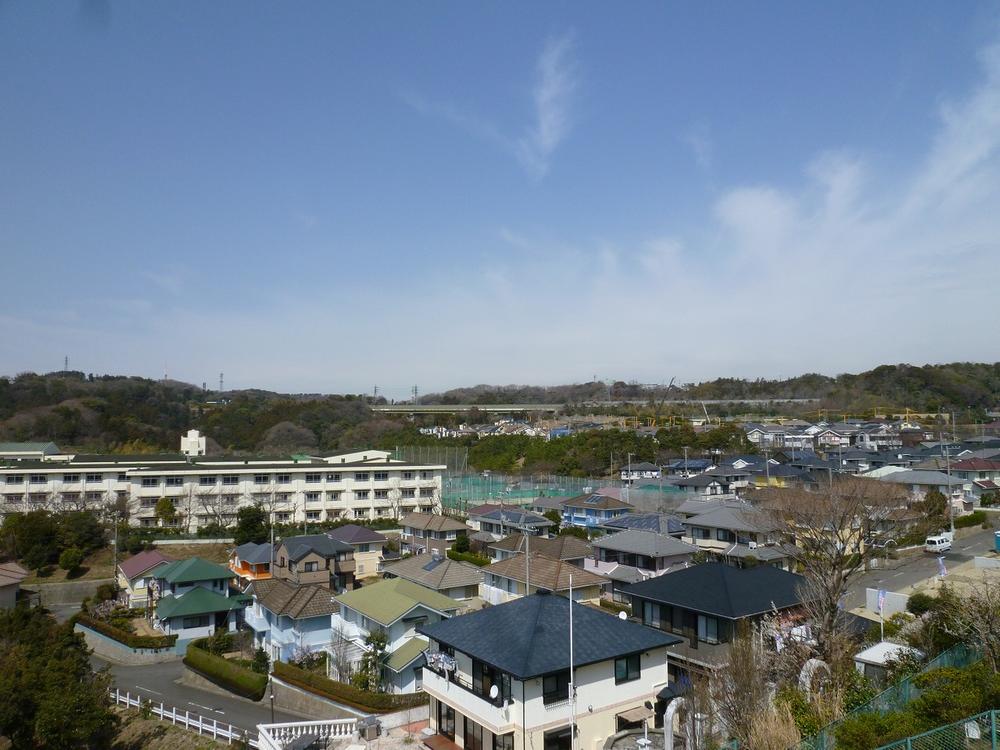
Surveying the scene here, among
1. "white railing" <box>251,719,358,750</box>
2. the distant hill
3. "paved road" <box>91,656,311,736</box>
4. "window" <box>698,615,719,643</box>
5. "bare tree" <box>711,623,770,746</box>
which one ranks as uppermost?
the distant hill

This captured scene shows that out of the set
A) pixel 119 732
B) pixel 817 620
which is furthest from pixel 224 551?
pixel 817 620

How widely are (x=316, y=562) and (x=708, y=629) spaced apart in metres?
14.7

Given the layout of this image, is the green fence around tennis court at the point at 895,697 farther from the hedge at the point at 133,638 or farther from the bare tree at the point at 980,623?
the hedge at the point at 133,638

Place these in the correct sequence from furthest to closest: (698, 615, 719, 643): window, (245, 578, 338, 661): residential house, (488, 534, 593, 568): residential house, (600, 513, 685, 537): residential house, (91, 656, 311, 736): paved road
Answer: (600, 513, 685, 537): residential house → (488, 534, 593, 568): residential house → (245, 578, 338, 661): residential house → (91, 656, 311, 736): paved road → (698, 615, 719, 643): window

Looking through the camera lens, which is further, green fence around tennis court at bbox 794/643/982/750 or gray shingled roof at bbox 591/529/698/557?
gray shingled roof at bbox 591/529/698/557

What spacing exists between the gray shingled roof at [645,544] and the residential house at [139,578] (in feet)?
53.7

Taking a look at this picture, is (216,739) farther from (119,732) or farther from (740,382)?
(740,382)

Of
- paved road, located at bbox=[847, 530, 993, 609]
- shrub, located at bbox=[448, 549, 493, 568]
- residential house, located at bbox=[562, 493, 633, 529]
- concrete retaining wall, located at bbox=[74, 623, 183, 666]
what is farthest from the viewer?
residential house, located at bbox=[562, 493, 633, 529]

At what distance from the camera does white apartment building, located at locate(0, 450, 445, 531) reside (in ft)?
114

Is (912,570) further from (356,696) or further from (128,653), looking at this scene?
(128,653)

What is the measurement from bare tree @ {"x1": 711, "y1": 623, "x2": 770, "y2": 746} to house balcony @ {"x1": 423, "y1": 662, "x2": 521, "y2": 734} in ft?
11.5

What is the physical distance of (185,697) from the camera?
17.8 metres

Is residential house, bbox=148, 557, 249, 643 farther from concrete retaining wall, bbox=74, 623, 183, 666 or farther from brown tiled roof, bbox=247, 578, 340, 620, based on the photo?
brown tiled roof, bbox=247, 578, 340, 620

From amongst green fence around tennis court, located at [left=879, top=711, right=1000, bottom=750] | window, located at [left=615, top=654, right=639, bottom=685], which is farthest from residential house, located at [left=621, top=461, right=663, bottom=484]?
green fence around tennis court, located at [left=879, top=711, right=1000, bottom=750]
